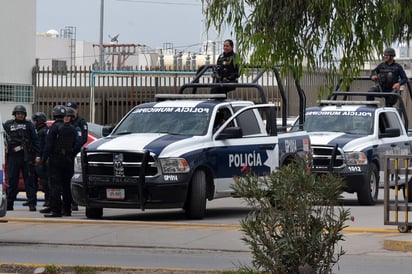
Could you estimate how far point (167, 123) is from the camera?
716 inches

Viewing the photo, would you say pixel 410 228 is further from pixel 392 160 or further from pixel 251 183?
pixel 251 183

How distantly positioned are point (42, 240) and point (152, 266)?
323 centimetres

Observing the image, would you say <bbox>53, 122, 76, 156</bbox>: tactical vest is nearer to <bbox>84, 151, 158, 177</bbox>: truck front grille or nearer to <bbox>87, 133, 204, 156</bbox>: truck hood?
<bbox>87, 133, 204, 156</bbox>: truck hood

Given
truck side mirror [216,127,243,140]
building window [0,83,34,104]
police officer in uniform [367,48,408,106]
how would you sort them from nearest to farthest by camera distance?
truck side mirror [216,127,243,140] < police officer in uniform [367,48,408,106] < building window [0,83,34,104]

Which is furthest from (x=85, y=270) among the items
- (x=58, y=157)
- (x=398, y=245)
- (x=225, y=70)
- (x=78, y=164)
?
(x=225, y=70)

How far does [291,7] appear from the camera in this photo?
463 inches

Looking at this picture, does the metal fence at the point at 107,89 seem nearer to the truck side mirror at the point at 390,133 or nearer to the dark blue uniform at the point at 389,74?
the dark blue uniform at the point at 389,74

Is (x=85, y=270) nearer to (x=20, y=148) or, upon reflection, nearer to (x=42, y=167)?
(x=42, y=167)

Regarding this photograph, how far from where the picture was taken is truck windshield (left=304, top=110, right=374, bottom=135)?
22.1 metres

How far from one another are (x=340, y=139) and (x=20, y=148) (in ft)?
21.3

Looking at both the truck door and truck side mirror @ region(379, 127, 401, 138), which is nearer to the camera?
the truck door

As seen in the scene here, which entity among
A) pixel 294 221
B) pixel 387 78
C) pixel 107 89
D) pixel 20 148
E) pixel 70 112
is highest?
pixel 387 78

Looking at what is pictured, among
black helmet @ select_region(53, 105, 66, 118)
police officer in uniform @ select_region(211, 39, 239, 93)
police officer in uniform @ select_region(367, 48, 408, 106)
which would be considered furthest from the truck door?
police officer in uniform @ select_region(367, 48, 408, 106)

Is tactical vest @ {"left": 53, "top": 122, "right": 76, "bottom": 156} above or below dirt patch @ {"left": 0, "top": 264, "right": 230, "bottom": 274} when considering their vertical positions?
above
